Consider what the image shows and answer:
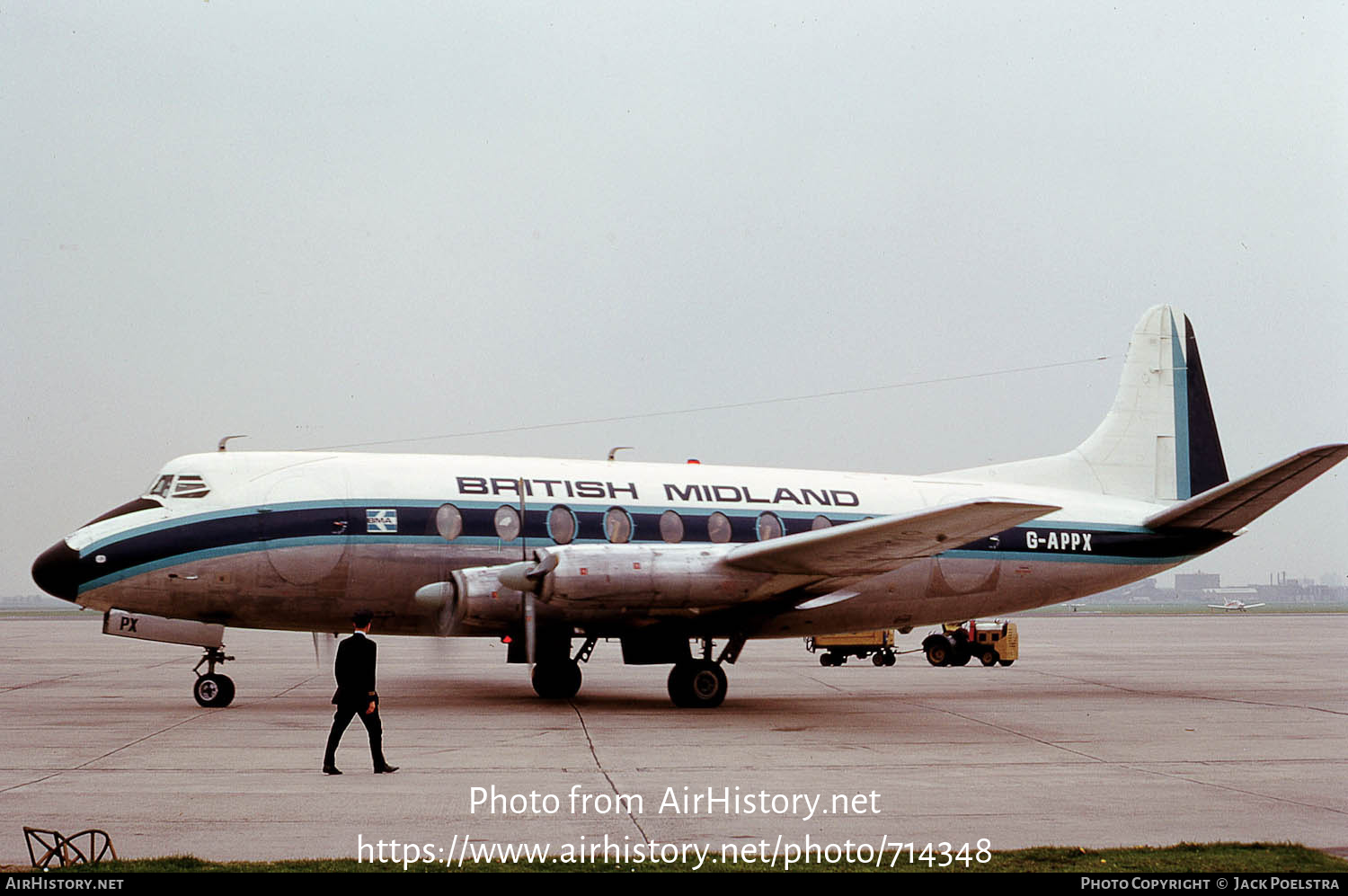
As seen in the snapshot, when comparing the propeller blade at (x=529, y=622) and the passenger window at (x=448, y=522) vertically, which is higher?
the passenger window at (x=448, y=522)

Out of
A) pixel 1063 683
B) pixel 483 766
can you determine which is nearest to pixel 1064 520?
pixel 1063 683

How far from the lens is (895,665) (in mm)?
29797

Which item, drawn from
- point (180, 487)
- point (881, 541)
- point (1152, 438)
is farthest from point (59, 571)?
point (1152, 438)

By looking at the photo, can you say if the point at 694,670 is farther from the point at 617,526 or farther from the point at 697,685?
the point at 617,526

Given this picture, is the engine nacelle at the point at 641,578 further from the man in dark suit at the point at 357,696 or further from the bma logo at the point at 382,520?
the man in dark suit at the point at 357,696

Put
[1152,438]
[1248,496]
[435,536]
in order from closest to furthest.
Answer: [435,536] → [1248,496] → [1152,438]

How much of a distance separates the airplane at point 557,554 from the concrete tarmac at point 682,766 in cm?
118

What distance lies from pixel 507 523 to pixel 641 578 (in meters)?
2.67

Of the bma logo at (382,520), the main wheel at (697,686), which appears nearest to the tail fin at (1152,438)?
the main wheel at (697,686)

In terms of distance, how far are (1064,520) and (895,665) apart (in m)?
10.0

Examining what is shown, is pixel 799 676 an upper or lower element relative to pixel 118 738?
lower

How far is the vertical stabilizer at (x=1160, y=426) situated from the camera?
22.5m

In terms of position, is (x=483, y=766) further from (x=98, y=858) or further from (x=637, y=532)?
(x=637, y=532)

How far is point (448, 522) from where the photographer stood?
17359 mm
